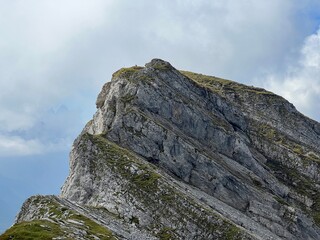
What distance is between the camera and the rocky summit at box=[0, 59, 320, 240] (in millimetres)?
79625

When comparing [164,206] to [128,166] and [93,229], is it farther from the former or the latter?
[93,229]

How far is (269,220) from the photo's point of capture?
110 m

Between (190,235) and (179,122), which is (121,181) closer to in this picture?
(190,235)

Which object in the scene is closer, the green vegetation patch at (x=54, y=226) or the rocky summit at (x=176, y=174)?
the green vegetation patch at (x=54, y=226)

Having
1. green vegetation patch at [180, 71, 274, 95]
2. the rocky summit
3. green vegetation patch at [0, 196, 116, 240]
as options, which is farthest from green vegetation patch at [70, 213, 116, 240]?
green vegetation patch at [180, 71, 274, 95]

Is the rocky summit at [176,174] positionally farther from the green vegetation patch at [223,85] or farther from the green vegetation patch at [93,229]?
the green vegetation patch at [223,85]

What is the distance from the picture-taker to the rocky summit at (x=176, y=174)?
7962 cm

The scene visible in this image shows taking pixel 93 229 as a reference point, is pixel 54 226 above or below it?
below

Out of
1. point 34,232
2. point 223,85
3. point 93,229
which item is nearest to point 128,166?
point 93,229

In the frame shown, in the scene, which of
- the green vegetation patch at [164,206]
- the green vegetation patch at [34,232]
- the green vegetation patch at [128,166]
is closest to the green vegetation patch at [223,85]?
the green vegetation patch at [128,166]

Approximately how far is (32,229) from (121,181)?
38915mm

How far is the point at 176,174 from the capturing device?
360 feet

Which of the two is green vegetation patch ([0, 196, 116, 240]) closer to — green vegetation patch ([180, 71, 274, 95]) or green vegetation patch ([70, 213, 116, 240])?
green vegetation patch ([70, 213, 116, 240])

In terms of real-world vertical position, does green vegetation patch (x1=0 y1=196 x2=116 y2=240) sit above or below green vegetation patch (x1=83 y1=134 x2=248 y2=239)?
below
